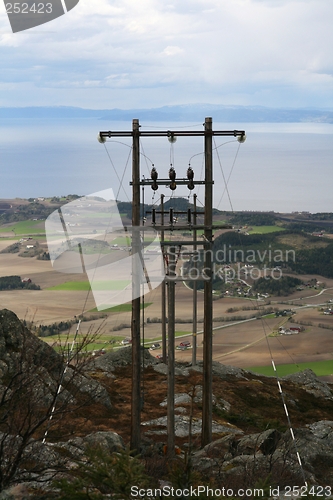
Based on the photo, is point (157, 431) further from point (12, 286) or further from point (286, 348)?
point (12, 286)

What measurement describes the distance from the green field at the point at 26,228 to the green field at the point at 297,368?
76.4 metres

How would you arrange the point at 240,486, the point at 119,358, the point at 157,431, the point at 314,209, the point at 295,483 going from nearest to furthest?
the point at 240,486 → the point at 295,483 → the point at 157,431 → the point at 119,358 → the point at 314,209

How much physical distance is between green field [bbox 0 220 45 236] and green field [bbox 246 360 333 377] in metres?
76.4

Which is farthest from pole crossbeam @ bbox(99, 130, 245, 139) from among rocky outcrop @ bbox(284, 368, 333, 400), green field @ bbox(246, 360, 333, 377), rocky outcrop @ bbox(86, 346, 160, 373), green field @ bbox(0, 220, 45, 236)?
green field @ bbox(0, 220, 45, 236)

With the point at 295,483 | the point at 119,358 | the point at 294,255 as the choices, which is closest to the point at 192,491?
the point at 295,483

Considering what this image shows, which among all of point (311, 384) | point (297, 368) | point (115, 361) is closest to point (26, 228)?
point (297, 368)

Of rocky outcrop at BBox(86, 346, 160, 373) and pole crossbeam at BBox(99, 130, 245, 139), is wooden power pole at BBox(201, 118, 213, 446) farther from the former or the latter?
rocky outcrop at BBox(86, 346, 160, 373)

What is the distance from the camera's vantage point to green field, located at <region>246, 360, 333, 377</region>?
51844mm

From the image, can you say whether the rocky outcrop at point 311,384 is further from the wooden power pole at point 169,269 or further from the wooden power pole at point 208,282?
the wooden power pole at point 169,269

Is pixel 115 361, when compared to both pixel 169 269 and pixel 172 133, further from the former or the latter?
pixel 172 133

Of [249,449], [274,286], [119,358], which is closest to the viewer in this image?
[249,449]

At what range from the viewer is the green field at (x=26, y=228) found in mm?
122981

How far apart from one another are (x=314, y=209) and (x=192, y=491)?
189180mm

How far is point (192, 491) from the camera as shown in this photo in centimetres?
956
